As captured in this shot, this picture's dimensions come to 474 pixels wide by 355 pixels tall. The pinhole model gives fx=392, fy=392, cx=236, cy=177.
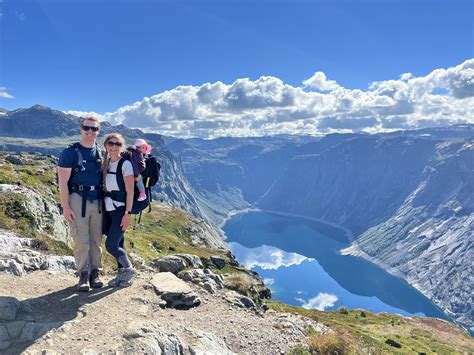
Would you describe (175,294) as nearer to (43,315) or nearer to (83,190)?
(43,315)

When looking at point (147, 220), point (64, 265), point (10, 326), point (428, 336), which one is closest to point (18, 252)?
point (64, 265)

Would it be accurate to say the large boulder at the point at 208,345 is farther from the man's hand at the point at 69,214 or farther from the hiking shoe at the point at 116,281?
the man's hand at the point at 69,214

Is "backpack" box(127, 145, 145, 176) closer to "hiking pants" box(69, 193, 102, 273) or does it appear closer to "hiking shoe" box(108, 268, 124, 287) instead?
"hiking pants" box(69, 193, 102, 273)

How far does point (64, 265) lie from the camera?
62.3 feet

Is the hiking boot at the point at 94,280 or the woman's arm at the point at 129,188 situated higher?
the woman's arm at the point at 129,188

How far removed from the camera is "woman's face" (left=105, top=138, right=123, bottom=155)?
1421cm

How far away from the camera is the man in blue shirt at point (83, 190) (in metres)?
13.7

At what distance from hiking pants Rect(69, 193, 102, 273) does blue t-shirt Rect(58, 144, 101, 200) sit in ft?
1.55

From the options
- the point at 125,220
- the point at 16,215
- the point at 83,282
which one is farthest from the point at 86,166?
the point at 16,215

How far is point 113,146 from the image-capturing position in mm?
14203

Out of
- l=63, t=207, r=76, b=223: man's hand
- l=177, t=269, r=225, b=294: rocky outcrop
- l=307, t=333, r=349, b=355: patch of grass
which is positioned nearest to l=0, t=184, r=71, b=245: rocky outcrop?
l=177, t=269, r=225, b=294: rocky outcrop

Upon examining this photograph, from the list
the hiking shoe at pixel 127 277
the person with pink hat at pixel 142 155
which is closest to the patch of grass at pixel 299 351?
the hiking shoe at pixel 127 277

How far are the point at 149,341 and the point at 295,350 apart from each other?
6.00 m

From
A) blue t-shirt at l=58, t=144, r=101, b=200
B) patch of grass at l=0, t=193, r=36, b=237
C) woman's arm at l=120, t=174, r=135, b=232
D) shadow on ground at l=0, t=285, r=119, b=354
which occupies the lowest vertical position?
shadow on ground at l=0, t=285, r=119, b=354
